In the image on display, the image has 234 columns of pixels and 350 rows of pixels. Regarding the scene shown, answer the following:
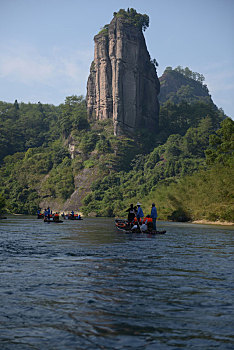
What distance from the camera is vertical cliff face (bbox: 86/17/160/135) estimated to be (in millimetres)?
148000

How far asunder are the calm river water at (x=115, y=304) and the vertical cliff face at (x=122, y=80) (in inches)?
5253

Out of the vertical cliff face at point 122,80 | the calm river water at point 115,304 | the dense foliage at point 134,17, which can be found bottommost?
the calm river water at point 115,304

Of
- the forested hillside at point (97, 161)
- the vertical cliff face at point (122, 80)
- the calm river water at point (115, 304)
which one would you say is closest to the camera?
the calm river water at point (115, 304)

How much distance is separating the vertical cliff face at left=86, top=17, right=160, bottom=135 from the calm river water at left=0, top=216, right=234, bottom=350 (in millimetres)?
133422

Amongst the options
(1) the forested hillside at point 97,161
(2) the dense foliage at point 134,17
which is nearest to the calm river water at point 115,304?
(1) the forested hillside at point 97,161

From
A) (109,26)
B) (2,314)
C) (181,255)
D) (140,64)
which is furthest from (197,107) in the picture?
(2,314)

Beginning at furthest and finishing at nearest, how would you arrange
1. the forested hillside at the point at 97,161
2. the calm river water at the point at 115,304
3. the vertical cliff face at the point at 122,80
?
the vertical cliff face at the point at 122,80
the forested hillside at the point at 97,161
the calm river water at the point at 115,304

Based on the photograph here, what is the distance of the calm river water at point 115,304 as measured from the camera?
7.39 meters

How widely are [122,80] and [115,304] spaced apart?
144506 millimetres

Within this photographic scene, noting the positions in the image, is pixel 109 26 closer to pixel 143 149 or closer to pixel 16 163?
pixel 143 149

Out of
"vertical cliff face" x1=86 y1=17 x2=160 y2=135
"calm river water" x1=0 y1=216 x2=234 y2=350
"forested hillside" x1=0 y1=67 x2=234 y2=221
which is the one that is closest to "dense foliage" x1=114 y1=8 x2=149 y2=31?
"vertical cliff face" x1=86 y1=17 x2=160 y2=135

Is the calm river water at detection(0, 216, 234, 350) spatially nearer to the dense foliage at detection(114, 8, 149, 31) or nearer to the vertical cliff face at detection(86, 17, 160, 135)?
the vertical cliff face at detection(86, 17, 160, 135)

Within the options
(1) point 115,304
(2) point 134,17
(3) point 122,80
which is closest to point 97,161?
(3) point 122,80

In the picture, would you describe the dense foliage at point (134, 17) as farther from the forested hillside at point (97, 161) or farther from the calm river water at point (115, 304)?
the calm river water at point (115, 304)
